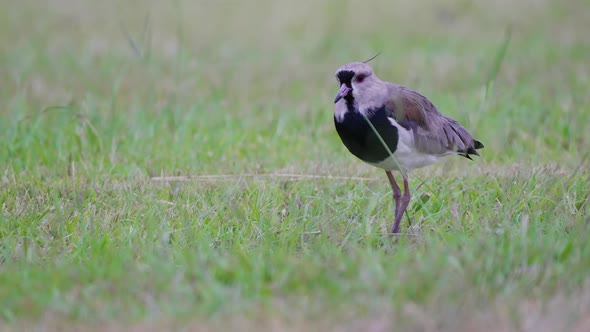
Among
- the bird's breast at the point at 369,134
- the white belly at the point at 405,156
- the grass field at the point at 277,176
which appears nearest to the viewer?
the grass field at the point at 277,176

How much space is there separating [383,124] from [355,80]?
0.90 feet

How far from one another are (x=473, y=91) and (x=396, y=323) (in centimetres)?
456

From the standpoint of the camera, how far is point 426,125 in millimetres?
4398

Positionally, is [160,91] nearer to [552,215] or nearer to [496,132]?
[496,132]

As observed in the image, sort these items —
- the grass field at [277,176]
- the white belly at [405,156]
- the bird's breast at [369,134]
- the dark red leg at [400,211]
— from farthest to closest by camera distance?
the dark red leg at [400,211] < the white belly at [405,156] < the bird's breast at [369,134] < the grass field at [277,176]

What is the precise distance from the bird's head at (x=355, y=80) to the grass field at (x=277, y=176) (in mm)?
626

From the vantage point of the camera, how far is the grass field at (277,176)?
3.18 metres

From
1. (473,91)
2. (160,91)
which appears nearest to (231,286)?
(160,91)

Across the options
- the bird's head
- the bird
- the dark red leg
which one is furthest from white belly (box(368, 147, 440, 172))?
the bird's head

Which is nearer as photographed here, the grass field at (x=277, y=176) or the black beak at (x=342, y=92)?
the grass field at (x=277, y=176)

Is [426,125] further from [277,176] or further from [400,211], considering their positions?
[277,176]

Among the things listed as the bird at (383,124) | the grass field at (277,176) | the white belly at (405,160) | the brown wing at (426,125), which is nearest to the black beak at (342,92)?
the bird at (383,124)

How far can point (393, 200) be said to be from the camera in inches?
192

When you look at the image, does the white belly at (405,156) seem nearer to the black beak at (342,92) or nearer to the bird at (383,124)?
the bird at (383,124)
